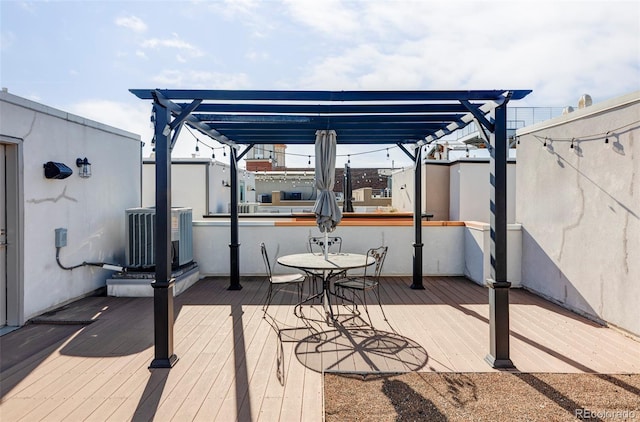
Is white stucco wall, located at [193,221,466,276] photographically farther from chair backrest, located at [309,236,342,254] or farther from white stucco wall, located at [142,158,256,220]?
white stucco wall, located at [142,158,256,220]

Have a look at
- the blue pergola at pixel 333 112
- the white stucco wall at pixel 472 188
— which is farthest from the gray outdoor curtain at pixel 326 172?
the white stucco wall at pixel 472 188

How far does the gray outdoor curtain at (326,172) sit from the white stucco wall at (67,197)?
3.35 m

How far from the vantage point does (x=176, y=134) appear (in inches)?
134

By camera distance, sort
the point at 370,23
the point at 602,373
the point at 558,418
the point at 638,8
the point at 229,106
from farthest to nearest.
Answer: the point at 370,23 → the point at 638,8 → the point at 229,106 → the point at 602,373 → the point at 558,418

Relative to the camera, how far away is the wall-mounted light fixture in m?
5.09

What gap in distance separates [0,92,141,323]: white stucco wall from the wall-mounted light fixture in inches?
2.2

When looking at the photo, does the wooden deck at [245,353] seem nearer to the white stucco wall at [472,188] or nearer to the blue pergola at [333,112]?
the blue pergola at [333,112]

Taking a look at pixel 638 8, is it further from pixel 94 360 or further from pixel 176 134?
pixel 94 360

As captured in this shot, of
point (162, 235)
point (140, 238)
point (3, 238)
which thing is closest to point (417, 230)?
point (162, 235)

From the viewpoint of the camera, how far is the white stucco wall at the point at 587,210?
379cm

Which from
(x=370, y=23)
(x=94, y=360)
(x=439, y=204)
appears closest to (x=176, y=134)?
(x=94, y=360)

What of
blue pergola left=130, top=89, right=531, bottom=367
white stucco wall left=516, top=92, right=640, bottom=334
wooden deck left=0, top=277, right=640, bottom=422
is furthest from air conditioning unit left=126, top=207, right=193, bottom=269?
white stucco wall left=516, top=92, right=640, bottom=334

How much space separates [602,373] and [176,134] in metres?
4.19

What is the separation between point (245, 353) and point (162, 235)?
1.31m
